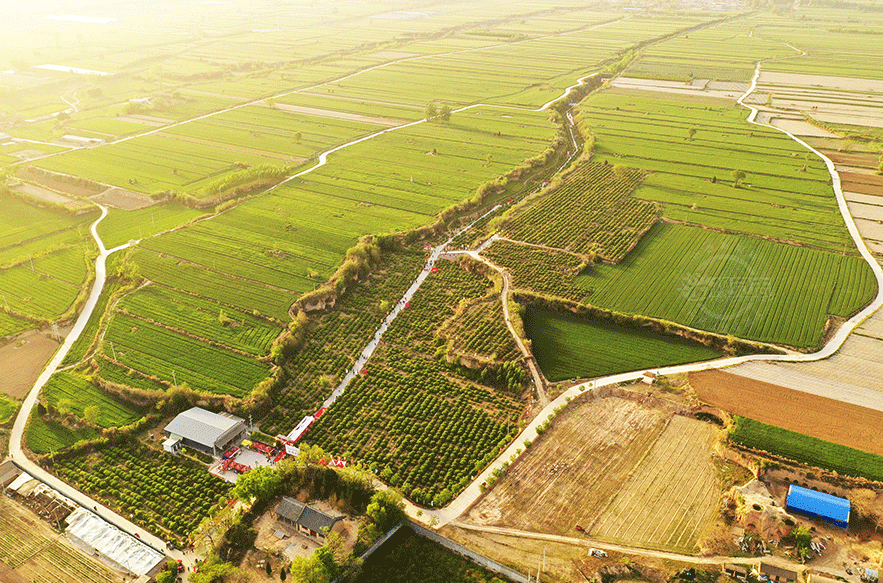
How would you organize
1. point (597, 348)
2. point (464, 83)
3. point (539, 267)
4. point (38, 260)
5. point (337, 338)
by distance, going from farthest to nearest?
point (464, 83), point (38, 260), point (539, 267), point (337, 338), point (597, 348)

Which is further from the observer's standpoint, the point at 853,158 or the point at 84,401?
the point at 853,158

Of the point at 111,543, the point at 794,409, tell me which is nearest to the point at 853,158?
the point at 794,409

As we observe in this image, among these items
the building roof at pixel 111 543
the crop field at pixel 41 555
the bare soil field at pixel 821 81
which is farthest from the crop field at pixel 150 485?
the bare soil field at pixel 821 81

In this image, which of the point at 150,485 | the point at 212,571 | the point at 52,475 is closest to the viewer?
the point at 212,571

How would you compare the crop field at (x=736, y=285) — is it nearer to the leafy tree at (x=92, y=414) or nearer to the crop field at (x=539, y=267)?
the crop field at (x=539, y=267)

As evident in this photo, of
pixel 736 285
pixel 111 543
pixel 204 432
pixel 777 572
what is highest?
pixel 204 432

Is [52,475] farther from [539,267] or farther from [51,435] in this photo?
[539,267]
